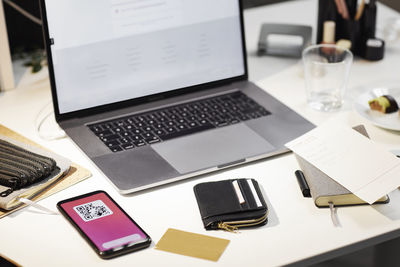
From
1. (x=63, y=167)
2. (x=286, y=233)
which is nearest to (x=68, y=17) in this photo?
(x=63, y=167)

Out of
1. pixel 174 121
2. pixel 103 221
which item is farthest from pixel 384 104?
pixel 103 221

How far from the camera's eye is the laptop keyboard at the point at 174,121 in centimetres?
134

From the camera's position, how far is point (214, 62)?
151 centimetres

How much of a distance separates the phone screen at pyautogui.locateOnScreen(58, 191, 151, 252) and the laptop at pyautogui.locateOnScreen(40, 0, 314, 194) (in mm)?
61

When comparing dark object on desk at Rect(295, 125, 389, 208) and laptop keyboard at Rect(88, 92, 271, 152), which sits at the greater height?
laptop keyboard at Rect(88, 92, 271, 152)

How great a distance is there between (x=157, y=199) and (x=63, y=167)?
0.20 m

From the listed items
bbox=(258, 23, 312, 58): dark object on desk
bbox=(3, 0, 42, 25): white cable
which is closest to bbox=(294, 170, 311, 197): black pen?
bbox=(258, 23, 312, 58): dark object on desk

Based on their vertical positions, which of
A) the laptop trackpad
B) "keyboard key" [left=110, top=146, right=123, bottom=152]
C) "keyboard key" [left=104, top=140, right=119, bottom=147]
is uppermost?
"keyboard key" [left=104, top=140, right=119, bottom=147]

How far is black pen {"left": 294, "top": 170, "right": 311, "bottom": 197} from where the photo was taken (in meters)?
1.18

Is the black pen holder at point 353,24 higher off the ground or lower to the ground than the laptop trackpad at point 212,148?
higher

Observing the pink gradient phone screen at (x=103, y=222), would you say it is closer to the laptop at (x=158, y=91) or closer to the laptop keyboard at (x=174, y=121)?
the laptop at (x=158, y=91)

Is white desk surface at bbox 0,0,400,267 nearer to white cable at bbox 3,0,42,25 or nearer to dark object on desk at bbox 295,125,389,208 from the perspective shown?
dark object on desk at bbox 295,125,389,208

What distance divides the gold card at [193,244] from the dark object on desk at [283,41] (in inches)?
30.8

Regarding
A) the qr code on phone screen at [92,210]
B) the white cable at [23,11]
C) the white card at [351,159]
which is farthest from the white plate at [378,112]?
the white cable at [23,11]
